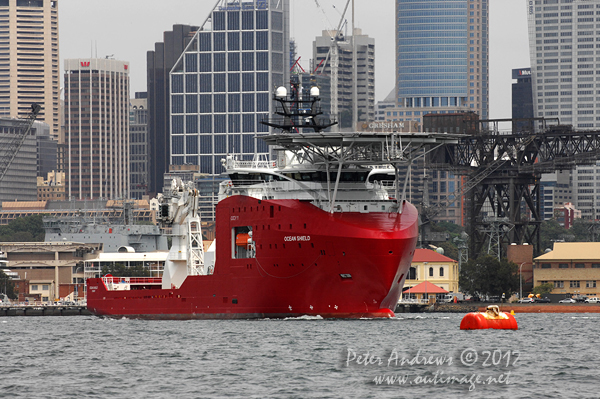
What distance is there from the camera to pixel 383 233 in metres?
82.4

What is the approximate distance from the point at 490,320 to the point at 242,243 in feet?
66.1

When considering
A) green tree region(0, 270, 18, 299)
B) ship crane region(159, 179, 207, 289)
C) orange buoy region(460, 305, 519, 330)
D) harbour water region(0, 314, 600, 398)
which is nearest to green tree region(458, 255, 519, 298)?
ship crane region(159, 179, 207, 289)

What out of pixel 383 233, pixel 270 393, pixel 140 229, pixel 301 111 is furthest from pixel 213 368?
pixel 140 229

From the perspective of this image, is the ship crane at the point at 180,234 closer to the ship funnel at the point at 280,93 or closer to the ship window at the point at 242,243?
the ship window at the point at 242,243

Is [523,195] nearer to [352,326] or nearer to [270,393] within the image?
[352,326]

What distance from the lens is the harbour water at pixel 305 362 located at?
160 ft

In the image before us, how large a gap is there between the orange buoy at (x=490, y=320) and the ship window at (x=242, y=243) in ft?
58.0

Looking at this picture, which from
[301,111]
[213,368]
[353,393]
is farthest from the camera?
[301,111]

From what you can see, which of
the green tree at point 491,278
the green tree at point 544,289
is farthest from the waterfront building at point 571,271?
the green tree at point 491,278

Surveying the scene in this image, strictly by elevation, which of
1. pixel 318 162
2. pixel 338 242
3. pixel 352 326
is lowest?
pixel 352 326

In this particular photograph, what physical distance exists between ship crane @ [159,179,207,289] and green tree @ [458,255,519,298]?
153 feet

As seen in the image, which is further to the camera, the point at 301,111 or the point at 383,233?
the point at 301,111

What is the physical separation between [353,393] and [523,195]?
108 meters

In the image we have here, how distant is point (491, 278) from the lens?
137250mm
